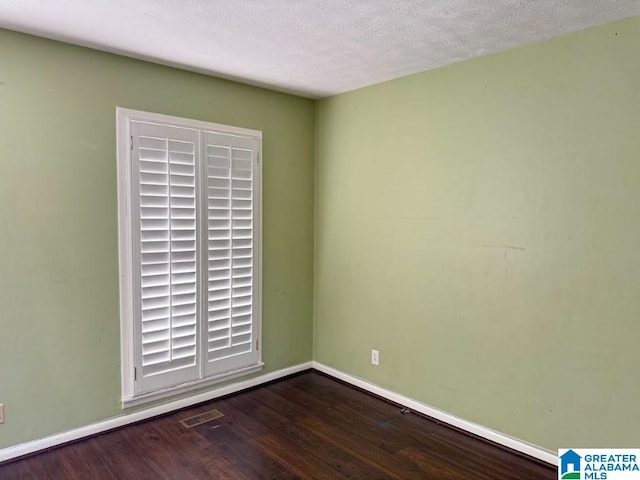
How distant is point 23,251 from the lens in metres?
2.49

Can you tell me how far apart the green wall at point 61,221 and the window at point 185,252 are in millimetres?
99

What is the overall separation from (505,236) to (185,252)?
209 cm

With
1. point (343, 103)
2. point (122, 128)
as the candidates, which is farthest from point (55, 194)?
point (343, 103)

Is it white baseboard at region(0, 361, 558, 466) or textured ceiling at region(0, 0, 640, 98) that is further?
white baseboard at region(0, 361, 558, 466)

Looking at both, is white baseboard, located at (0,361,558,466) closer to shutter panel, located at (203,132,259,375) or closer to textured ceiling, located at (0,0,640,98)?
shutter panel, located at (203,132,259,375)

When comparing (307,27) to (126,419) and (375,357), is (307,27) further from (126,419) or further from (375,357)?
(126,419)

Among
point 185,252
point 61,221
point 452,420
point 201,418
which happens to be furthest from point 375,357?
point 61,221

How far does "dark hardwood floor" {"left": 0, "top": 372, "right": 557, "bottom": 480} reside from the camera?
2422mm

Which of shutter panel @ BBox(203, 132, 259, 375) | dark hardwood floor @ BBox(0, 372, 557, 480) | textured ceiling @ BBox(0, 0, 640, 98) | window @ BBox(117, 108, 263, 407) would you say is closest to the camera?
textured ceiling @ BBox(0, 0, 640, 98)

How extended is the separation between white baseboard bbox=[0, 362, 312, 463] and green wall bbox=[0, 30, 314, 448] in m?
0.04

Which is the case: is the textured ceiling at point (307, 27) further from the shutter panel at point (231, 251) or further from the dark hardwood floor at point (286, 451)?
the dark hardwood floor at point (286, 451)

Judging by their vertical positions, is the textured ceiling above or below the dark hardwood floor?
above

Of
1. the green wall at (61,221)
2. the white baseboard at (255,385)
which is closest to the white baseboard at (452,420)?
the white baseboard at (255,385)

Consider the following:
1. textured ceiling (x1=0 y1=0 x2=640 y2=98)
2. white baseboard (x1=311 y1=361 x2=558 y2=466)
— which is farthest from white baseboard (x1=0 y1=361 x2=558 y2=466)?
textured ceiling (x1=0 y1=0 x2=640 y2=98)
